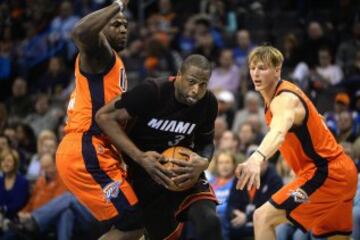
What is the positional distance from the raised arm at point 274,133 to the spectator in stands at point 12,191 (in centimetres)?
486

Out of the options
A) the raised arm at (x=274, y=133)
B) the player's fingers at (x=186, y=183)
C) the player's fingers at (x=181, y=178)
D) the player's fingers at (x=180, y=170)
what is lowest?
the player's fingers at (x=186, y=183)

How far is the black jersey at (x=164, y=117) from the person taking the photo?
642 cm

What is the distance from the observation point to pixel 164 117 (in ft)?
21.6

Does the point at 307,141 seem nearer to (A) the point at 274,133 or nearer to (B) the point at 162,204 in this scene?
(A) the point at 274,133

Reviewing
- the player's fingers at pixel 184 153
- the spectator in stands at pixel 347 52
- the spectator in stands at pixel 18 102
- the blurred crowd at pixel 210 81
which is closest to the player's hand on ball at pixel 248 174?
the player's fingers at pixel 184 153

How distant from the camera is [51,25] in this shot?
16031mm

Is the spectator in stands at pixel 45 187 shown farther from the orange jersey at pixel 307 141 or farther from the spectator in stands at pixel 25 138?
the orange jersey at pixel 307 141

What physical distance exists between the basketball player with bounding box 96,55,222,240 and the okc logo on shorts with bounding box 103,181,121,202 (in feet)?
0.83

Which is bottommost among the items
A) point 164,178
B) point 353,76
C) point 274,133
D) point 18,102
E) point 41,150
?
point 18,102

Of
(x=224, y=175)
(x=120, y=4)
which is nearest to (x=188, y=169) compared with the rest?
(x=120, y=4)

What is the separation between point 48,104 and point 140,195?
720 cm

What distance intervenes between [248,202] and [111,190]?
3.37 meters

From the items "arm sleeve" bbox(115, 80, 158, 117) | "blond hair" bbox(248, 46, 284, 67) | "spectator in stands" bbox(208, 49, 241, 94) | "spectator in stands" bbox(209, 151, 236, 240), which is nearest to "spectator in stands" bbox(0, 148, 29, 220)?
"spectator in stands" bbox(209, 151, 236, 240)

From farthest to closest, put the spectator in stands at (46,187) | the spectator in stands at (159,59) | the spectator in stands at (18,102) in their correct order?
the spectator in stands at (18,102) → the spectator in stands at (159,59) → the spectator in stands at (46,187)
